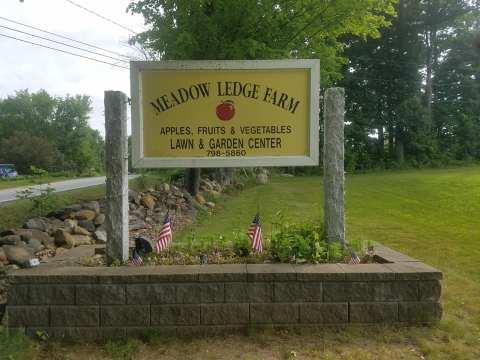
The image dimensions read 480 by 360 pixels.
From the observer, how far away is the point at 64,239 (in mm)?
6238

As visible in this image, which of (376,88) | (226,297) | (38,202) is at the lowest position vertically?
(226,297)

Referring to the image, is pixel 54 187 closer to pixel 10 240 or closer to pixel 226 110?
pixel 10 240

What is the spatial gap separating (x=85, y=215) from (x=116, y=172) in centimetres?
422

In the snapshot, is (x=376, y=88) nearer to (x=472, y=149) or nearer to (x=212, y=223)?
(x=472, y=149)

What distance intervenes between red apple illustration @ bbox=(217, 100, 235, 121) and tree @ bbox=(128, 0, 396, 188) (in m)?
6.06

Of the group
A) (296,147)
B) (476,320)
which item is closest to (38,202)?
(296,147)

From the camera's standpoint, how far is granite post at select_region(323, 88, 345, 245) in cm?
426

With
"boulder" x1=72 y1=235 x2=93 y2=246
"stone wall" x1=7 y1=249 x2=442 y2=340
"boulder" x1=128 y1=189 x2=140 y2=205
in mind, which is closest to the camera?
"stone wall" x1=7 y1=249 x2=442 y2=340

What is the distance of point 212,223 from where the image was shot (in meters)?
9.79

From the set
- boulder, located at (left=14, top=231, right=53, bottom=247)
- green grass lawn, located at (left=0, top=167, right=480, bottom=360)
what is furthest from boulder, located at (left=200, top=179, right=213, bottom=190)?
boulder, located at (left=14, top=231, right=53, bottom=247)

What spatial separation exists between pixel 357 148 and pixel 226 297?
1414 inches

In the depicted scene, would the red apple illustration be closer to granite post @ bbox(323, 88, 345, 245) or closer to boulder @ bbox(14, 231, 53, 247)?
granite post @ bbox(323, 88, 345, 245)

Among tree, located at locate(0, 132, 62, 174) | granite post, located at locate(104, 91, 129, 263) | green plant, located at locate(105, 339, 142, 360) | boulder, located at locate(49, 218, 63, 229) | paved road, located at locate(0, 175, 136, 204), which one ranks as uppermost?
tree, located at locate(0, 132, 62, 174)

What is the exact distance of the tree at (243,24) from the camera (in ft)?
33.1
